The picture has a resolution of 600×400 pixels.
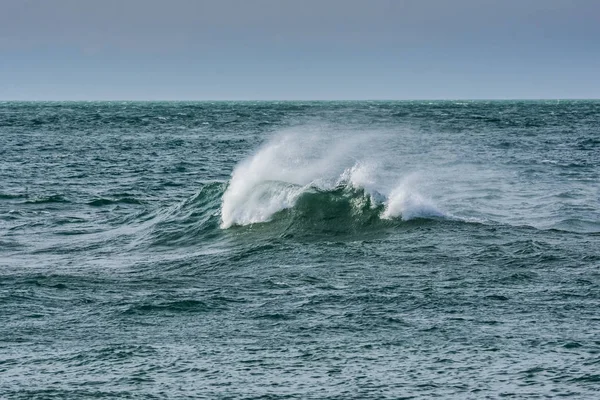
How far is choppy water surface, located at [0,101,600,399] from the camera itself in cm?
824

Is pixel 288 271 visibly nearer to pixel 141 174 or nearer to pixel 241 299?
pixel 241 299

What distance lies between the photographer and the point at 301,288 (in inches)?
464

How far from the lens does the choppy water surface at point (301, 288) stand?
824 centimetres

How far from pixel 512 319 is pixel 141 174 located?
2375 centimetres

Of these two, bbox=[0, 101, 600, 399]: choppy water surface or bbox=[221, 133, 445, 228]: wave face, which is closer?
bbox=[0, 101, 600, 399]: choppy water surface

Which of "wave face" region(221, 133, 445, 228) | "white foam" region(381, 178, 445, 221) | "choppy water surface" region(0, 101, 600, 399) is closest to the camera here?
"choppy water surface" region(0, 101, 600, 399)

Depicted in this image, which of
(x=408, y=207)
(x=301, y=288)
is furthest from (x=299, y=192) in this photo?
(x=301, y=288)

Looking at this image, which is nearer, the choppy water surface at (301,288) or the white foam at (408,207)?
the choppy water surface at (301,288)

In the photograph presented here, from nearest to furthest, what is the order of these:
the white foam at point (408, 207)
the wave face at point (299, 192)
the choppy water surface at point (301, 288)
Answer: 1. the choppy water surface at point (301, 288)
2. the white foam at point (408, 207)
3. the wave face at point (299, 192)

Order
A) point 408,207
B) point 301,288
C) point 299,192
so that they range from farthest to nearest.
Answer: point 299,192 → point 408,207 → point 301,288

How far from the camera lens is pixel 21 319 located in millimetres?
Result: 10414

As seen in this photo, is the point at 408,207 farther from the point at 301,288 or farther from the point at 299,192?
the point at 301,288

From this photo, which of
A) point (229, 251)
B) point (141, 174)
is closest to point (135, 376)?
point (229, 251)

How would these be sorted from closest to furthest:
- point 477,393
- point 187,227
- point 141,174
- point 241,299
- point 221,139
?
point 477,393
point 241,299
point 187,227
point 141,174
point 221,139
